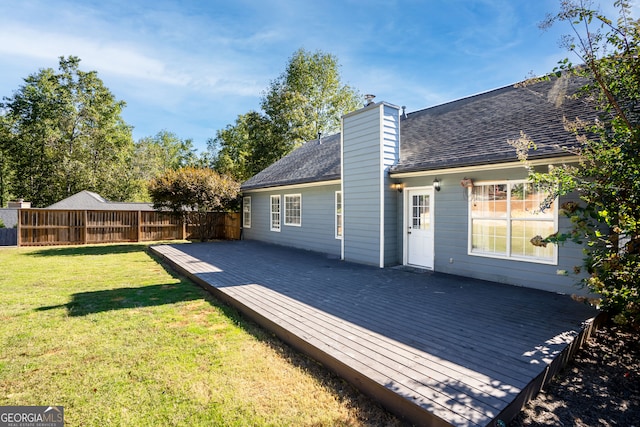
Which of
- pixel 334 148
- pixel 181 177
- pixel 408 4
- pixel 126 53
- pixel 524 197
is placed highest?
pixel 408 4

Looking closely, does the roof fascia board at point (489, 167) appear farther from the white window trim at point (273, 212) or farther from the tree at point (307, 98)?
the tree at point (307, 98)

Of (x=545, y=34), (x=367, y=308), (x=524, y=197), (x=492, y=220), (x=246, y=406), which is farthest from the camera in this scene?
(x=492, y=220)

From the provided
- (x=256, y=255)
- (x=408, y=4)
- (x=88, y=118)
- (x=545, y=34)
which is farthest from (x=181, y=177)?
(x=88, y=118)

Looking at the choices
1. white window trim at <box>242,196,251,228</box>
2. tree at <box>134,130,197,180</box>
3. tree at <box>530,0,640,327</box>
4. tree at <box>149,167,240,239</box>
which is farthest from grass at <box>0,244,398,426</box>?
tree at <box>134,130,197,180</box>

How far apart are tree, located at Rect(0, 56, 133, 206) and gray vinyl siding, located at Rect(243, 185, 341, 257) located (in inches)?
705

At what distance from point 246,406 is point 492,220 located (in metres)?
5.66

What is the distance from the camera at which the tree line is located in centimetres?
2283

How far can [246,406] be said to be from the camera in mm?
2592

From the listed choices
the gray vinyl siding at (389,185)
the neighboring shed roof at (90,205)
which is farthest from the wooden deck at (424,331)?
the neighboring shed roof at (90,205)

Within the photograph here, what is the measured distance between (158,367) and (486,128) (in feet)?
24.7

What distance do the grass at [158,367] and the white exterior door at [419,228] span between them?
465cm

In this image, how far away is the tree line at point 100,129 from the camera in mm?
22828

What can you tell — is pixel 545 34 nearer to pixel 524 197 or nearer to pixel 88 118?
pixel 524 197

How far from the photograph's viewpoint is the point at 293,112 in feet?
82.5
